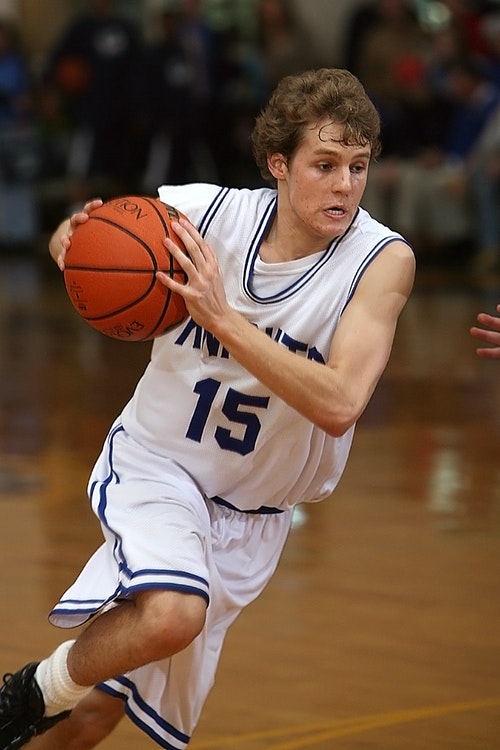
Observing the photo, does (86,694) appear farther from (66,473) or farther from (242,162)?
(242,162)

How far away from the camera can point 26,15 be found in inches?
615

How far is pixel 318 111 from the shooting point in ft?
10.6

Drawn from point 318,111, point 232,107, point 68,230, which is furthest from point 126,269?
point 232,107

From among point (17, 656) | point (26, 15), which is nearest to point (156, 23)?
point (26, 15)

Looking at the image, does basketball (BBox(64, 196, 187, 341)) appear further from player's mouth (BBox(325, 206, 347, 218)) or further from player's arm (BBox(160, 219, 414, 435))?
player's mouth (BBox(325, 206, 347, 218))

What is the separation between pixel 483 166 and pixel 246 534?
31.0 feet

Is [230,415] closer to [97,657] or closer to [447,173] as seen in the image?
[97,657]

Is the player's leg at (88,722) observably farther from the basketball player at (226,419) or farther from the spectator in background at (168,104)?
the spectator in background at (168,104)

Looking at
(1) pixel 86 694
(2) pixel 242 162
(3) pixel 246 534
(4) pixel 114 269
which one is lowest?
(2) pixel 242 162

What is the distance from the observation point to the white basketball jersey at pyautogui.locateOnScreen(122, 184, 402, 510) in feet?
11.0

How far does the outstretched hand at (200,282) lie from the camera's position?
10.0 feet

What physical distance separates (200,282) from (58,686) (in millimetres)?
1036

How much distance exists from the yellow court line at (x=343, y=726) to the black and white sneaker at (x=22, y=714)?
1.53 ft

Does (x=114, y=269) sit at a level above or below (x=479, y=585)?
above
